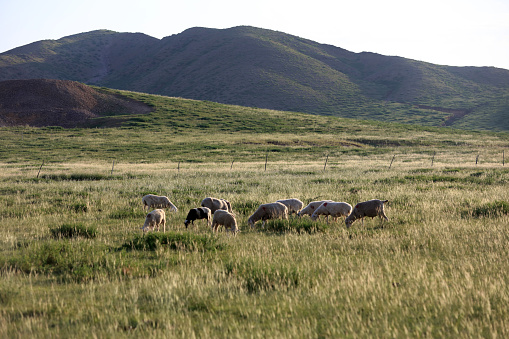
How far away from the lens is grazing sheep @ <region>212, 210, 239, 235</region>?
430 inches

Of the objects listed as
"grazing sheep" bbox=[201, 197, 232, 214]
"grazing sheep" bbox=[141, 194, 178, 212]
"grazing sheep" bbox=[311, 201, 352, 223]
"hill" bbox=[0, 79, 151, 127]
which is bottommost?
"grazing sheep" bbox=[141, 194, 178, 212]

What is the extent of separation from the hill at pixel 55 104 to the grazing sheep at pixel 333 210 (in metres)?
70.8

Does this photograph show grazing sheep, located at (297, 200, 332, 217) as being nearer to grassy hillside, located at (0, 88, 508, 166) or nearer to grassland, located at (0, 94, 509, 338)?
grassland, located at (0, 94, 509, 338)

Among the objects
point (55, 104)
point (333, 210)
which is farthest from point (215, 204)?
point (55, 104)

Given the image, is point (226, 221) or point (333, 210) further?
point (333, 210)

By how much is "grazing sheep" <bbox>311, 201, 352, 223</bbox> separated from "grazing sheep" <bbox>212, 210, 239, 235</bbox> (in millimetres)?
2680

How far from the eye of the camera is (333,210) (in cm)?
1242

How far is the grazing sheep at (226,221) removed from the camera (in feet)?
35.8

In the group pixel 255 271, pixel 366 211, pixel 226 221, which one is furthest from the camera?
pixel 366 211

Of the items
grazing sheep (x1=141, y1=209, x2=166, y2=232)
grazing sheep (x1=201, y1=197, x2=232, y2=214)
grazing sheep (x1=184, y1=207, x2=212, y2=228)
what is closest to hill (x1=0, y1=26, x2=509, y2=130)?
grazing sheep (x1=201, y1=197, x2=232, y2=214)

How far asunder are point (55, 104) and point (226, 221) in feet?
274

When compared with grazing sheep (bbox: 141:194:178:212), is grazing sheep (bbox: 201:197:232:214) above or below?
above

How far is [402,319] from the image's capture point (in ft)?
17.3

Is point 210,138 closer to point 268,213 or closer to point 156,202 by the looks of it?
point 156,202
